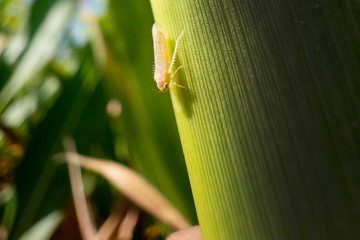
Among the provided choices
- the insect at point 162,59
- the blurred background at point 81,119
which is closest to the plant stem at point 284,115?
the insect at point 162,59

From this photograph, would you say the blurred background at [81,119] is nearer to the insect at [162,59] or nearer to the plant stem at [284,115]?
the insect at [162,59]

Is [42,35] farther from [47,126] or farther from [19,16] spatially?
[19,16]

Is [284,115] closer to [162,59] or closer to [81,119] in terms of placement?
[162,59]

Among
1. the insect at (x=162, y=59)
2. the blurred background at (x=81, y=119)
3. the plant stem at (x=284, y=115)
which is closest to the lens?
the plant stem at (x=284, y=115)

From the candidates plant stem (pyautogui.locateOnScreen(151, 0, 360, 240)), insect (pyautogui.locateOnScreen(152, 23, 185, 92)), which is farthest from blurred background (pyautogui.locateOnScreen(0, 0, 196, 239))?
plant stem (pyautogui.locateOnScreen(151, 0, 360, 240))

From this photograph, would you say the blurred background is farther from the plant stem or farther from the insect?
the plant stem

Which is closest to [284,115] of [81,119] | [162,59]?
[162,59]
